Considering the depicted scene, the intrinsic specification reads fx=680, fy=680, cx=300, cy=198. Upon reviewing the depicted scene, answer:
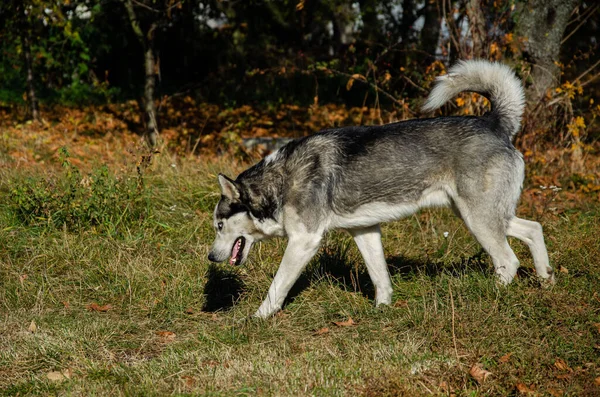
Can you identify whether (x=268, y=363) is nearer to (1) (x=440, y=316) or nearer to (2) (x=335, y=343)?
(2) (x=335, y=343)

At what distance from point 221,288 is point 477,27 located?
16.8 ft

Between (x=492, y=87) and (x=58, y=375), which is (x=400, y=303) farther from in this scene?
(x=58, y=375)

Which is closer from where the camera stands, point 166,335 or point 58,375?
point 58,375

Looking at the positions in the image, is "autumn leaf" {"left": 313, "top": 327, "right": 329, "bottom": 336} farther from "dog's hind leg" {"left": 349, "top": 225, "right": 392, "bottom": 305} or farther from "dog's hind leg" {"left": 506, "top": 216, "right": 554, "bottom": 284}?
"dog's hind leg" {"left": 506, "top": 216, "right": 554, "bottom": 284}

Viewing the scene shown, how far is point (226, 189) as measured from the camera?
5605 mm

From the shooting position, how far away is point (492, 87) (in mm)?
5648

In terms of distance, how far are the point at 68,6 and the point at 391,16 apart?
8.64 meters

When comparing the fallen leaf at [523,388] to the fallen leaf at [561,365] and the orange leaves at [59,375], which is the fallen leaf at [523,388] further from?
the orange leaves at [59,375]

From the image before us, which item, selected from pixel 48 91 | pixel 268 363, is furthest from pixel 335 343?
pixel 48 91

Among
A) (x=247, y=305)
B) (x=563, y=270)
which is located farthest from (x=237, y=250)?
(x=563, y=270)

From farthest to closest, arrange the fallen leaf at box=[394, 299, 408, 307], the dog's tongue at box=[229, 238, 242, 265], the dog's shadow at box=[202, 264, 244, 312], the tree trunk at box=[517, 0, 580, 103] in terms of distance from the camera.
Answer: the tree trunk at box=[517, 0, 580, 103], the dog's shadow at box=[202, 264, 244, 312], the dog's tongue at box=[229, 238, 242, 265], the fallen leaf at box=[394, 299, 408, 307]

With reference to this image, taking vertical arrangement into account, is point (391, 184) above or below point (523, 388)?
above

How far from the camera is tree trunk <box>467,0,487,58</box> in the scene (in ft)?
29.2

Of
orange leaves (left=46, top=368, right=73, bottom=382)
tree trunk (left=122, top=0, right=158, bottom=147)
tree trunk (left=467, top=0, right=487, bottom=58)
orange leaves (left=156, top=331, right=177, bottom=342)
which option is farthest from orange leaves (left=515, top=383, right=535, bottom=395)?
tree trunk (left=122, top=0, right=158, bottom=147)
